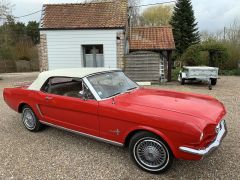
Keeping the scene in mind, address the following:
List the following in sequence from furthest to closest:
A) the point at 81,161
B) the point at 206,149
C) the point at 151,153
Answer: the point at 81,161 < the point at 151,153 < the point at 206,149

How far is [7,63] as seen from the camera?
30531 mm

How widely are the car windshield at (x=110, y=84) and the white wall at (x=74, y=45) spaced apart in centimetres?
919

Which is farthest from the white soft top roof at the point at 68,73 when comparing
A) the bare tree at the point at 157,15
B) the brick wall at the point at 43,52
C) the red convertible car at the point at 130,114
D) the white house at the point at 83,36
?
the bare tree at the point at 157,15

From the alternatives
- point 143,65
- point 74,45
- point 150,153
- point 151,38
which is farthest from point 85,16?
point 150,153

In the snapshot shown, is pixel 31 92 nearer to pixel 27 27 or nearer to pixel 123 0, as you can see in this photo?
pixel 123 0

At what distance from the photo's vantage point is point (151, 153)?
3633 millimetres

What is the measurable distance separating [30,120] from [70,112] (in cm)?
159

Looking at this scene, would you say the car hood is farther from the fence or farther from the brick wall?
the brick wall

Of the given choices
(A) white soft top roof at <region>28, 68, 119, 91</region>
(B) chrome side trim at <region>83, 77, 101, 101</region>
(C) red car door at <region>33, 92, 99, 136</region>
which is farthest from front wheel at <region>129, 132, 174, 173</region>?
(A) white soft top roof at <region>28, 68, 119, 91</region>

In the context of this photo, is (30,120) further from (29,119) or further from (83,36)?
(83,36)

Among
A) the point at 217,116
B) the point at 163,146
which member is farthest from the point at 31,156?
the point at 217,116

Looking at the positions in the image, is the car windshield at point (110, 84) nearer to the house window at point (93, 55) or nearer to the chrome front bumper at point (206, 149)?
the chrome front bumper at point (206, 149)

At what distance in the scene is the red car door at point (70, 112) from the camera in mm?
4191

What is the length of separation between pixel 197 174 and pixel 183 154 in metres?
0.60
